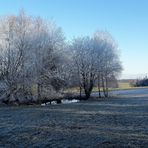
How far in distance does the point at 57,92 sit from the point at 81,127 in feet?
87.6

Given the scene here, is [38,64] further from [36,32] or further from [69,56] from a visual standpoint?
[69,56]

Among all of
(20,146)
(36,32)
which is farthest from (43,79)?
(20,146)

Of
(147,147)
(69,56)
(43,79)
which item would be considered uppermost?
(69,56)

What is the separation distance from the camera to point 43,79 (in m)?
38.3

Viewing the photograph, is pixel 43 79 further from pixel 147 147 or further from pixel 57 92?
pixel 147 147

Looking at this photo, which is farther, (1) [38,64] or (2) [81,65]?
(2) [81,65]

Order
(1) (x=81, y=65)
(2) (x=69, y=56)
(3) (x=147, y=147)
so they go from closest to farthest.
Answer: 1. (3) (x=147, y=147)
2. (2) (x=69, y=56)
3. (1) (x=81, y=65)

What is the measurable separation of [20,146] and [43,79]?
27655 mm

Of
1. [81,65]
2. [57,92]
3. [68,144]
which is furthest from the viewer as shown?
[81,65]

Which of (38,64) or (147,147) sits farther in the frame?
(38,64)

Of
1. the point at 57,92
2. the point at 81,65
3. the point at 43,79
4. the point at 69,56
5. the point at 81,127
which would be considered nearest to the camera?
the point at 81,127

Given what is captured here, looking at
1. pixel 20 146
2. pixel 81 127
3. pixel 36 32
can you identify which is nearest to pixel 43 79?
pixel 36 32

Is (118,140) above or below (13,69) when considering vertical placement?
below

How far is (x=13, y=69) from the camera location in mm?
35562
